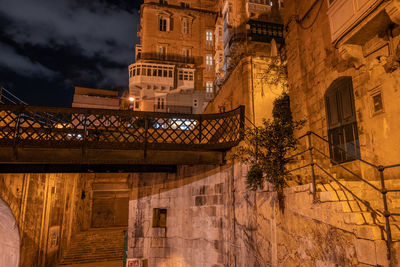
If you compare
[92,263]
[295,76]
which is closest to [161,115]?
[295,76]

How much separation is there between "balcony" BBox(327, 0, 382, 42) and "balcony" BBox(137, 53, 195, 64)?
31.3 m

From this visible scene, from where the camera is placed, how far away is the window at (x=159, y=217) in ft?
46.3

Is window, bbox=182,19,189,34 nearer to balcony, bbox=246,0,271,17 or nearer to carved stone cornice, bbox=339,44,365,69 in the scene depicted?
balcony, bbox=246,0,271,17

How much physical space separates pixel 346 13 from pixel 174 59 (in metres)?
32.3

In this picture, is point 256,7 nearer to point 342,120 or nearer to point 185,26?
point 342,120

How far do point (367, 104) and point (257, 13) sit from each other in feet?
54.8

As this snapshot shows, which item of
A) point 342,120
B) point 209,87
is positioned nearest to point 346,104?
point 342,120

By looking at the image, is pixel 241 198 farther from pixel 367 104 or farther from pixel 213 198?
pixel 367 104

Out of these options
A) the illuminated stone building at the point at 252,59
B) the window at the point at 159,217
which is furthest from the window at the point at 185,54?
the window at the point at 159,217

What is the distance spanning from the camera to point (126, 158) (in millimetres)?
10516

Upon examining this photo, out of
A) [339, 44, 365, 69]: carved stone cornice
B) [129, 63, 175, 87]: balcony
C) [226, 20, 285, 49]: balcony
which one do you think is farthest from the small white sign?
[129, 63, 175, 87]: balcony

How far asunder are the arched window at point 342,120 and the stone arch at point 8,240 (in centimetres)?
1516

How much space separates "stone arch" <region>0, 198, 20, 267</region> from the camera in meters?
14.3

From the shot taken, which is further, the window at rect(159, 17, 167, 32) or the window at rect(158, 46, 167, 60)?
the window at rect(159, 17, 167, 32)
